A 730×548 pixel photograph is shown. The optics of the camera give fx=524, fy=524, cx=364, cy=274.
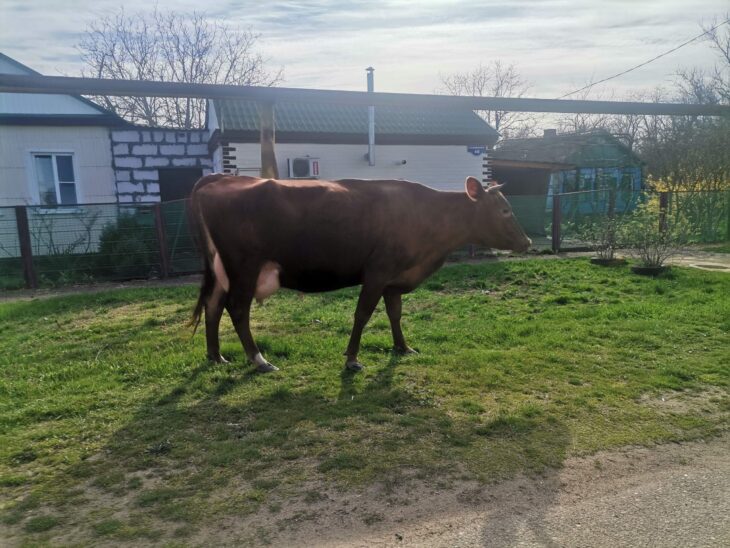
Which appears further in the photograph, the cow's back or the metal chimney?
the metal chimney

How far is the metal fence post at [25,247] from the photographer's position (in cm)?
1066

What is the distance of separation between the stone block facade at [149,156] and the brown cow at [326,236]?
39.3 feet

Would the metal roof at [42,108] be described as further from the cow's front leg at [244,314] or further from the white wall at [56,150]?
the cow's front leg at [244,314]

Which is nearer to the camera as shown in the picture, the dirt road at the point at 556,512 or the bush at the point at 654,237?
the dirt road at the point at 556,512

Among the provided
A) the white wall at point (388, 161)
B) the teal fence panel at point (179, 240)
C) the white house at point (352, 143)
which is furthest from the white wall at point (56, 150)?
the teal fence panel at point (179, 240)

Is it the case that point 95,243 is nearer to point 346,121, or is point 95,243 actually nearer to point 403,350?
point 346,121

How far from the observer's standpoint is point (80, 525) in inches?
106

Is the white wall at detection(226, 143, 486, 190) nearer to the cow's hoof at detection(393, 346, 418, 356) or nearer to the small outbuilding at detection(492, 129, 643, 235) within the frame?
the small outbuilding at detection(492, 129, 643, 235)

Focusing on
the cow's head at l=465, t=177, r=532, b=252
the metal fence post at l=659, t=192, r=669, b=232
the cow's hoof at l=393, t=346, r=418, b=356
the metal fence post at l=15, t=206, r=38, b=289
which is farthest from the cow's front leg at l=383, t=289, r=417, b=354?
the metal fence post at l=15, t=206, r=38, b=289

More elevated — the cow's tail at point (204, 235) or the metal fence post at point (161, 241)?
the cow's tail at point (204, 235)

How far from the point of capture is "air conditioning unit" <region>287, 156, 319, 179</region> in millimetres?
14875

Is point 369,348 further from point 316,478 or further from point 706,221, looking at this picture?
point 706,221

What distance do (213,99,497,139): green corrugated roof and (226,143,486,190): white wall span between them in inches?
18.8

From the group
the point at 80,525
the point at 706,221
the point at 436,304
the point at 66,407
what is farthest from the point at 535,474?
the point at 706,221
